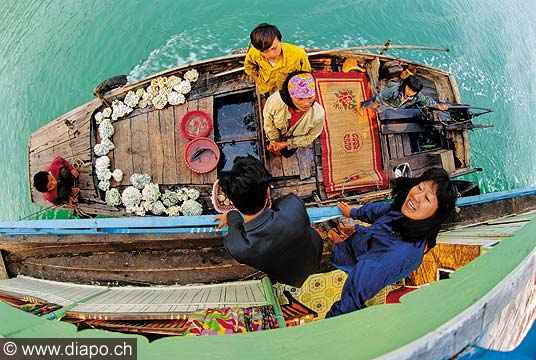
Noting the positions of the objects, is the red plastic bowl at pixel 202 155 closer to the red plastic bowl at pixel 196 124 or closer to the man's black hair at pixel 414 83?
the red plastic bowl at pixel 196 124

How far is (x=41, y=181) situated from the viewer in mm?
3969

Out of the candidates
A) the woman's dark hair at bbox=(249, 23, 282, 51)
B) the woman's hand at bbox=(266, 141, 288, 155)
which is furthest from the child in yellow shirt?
the woman's hand at bbox=(266, 141, 288, 155)

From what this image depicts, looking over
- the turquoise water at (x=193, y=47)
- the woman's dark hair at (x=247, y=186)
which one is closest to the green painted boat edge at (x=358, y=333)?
the woman's dark hair at (x=247, y=186)

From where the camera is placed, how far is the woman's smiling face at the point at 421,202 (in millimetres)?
2379

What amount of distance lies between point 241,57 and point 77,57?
15.4 feet

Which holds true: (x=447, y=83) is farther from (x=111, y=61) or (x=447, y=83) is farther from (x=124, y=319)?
(x=111, y=61)

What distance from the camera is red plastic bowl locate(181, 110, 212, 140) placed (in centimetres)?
441

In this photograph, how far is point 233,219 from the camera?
2.51m

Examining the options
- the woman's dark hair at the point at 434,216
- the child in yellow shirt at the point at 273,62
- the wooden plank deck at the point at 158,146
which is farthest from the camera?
the wooden plank deck at the point at 158,146

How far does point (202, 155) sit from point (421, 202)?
2.90 m

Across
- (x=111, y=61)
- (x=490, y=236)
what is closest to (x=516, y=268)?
(x=490, y=236)

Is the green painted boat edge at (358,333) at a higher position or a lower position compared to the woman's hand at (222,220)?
lower

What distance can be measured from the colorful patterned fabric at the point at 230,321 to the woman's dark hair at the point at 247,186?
0.69m

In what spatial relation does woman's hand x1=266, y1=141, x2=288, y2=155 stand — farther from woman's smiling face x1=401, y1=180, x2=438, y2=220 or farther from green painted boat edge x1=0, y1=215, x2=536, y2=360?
green painted boat edge x1=0, y1=215, x2=536, y2=360
